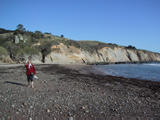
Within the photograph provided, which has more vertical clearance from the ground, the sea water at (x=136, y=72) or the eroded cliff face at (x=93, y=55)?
the eroded cliff face at (x=93, y=55)

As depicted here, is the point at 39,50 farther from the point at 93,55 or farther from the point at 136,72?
the point at 136,72

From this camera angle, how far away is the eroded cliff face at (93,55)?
49369 mm

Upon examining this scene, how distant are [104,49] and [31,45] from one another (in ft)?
131

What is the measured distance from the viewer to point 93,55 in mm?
66062

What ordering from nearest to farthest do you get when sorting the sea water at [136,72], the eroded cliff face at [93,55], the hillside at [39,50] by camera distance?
the sea water at [136,72], the hillside at [39,50], the eroded cliff face at [93,55]

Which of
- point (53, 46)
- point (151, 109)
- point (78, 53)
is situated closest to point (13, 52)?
point (53, 46)

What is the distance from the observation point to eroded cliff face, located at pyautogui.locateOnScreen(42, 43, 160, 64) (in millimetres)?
49369

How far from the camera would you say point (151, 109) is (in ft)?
19.3

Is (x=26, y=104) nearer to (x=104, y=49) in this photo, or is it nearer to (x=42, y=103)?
(x=42, y=103)

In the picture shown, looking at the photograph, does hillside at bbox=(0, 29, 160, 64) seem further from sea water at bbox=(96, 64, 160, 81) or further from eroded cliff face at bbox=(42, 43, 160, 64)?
sea water at bbox=(96, 64, 160, 81)

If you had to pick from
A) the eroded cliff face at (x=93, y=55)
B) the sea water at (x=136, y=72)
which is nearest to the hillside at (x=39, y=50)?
the eroded cliff face at (x=93, y=55)

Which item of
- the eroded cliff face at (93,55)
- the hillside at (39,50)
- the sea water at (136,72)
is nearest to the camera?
the sea water at (136,72)

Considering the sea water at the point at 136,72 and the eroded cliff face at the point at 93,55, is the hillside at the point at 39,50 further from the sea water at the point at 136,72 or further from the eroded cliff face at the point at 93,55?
the sea water at the point at 136,72

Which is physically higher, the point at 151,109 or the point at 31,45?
the point at 31,45
